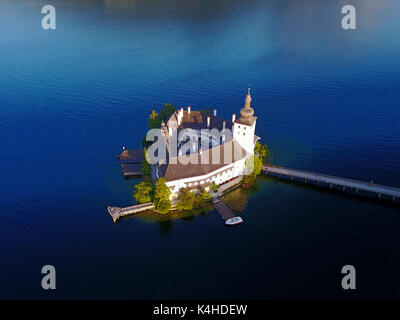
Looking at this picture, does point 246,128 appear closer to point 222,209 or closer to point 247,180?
point 247,180

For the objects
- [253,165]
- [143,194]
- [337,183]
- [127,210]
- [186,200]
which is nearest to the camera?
[186,200]

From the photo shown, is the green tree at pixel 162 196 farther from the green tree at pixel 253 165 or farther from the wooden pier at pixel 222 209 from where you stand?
the green tree at pixel 253 165

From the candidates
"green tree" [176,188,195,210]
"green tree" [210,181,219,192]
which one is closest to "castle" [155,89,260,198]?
"green tree" [210,181,219,192]

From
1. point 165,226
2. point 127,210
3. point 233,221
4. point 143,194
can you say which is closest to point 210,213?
point 233,221

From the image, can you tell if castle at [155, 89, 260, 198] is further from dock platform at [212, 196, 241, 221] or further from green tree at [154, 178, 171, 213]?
dock platform at [212, 196, 241, 221]
